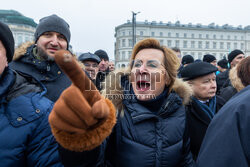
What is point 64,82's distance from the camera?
2.20 m

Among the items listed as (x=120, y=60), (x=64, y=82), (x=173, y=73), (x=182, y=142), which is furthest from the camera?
(x=120, y=60)

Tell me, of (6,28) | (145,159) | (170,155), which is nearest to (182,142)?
(170,155)

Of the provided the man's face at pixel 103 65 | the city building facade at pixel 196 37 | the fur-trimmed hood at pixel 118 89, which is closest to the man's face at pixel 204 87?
the fur-trimmed hood at pixel 118 89

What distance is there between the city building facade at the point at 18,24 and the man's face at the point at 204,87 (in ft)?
200

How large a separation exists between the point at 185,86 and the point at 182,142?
2.21 ft

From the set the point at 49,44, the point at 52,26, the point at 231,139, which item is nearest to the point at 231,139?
the point at 231,139

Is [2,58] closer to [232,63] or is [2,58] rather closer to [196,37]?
[232,63]

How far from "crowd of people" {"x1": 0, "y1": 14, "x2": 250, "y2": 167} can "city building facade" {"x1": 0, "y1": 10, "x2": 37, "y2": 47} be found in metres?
61.1

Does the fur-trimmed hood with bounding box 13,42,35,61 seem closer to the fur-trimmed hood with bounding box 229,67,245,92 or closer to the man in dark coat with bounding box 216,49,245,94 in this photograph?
the fur-trimmed hood with bounding box 229,67,245,92

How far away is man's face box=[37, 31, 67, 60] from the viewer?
2.26 metres

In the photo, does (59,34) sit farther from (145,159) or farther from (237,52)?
(237,52)

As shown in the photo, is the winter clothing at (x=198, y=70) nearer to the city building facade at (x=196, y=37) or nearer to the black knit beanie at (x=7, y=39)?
the black knit beanie at (x=7, y=39)

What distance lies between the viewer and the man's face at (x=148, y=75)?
189cm

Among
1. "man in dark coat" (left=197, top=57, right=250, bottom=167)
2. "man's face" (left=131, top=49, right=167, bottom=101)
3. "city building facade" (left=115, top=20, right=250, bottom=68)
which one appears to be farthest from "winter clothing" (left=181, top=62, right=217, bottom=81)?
"city building facade" (left=115, top=20, right=250, bottom=68)
